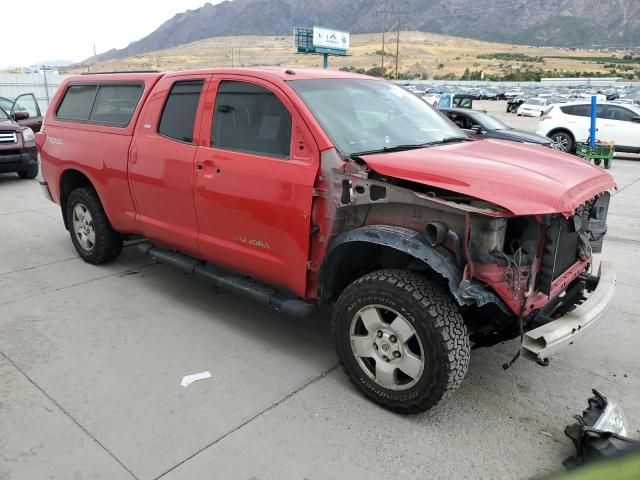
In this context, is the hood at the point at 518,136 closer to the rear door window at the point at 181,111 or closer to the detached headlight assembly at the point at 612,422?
the rear door window at the point at 181,111

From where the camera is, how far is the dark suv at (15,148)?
33.2 ft

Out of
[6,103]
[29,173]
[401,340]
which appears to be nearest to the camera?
[401,340]

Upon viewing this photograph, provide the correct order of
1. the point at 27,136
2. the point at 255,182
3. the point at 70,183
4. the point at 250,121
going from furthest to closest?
the point at 27,136 → the point at 70,183 → the point at 250,121 → the point at 255,182

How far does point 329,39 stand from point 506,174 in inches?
2602

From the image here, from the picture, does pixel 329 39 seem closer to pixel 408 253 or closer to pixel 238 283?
pixel 238 283

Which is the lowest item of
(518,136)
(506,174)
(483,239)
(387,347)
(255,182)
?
(387,347)

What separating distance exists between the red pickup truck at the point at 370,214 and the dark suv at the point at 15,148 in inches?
258

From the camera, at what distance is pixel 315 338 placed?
4172 mm

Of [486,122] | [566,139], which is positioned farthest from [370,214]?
[566,139]

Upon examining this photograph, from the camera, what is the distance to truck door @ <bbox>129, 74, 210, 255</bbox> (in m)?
4.20

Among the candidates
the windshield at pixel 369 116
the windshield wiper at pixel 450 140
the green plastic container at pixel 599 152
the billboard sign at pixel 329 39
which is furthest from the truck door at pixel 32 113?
the billboard sign at pixel 329 39

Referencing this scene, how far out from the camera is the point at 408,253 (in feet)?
9.75

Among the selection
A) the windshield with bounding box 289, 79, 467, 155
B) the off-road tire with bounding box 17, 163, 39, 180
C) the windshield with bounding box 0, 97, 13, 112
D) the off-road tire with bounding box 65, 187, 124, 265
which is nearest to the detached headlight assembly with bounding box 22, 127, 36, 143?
the off-road tire with bounding box 17, 163, 39, 180

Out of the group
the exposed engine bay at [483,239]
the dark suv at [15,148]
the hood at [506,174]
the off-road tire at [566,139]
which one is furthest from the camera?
the off-road tire at [566,139]
